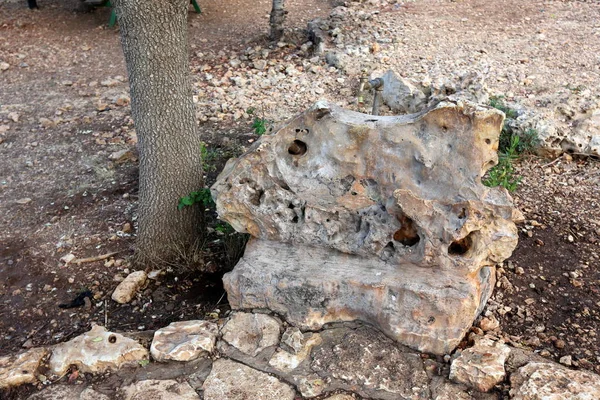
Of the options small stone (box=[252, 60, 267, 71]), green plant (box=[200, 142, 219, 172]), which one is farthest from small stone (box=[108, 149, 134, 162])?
small stone (box=[252, 60, 267, 71])

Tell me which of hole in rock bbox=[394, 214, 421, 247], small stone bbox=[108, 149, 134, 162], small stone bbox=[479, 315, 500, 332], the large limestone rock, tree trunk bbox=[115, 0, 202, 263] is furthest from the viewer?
small stone bbox=[108, 149, 134, 162]

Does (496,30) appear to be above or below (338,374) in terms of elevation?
above

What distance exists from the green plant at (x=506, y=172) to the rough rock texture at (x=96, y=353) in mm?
2576

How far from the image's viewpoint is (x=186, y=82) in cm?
346

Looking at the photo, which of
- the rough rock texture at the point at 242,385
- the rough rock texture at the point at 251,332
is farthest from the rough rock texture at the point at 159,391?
the rough rock texture at the point at 251,332

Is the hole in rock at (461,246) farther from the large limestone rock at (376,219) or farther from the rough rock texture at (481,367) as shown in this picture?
the rough rock texture at (481,367)

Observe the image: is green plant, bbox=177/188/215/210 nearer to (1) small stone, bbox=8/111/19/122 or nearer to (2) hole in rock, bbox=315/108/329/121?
(2) hole in rock, bbox=315/108/329/121

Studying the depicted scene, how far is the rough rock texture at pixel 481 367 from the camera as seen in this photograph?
105 inches

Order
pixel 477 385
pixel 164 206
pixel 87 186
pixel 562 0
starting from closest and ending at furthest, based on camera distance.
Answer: pixel 477 385 → pixel 164 206 → pixel 87 186 → pixel 562 0

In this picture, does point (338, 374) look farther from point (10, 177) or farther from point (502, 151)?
point (10, 177)

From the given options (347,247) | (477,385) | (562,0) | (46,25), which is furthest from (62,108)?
(562,0)

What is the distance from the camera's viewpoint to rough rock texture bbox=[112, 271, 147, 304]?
3543 mm

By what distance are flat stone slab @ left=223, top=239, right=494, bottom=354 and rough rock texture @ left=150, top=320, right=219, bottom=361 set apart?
0.25 m

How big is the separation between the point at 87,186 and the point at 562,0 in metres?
6.66
